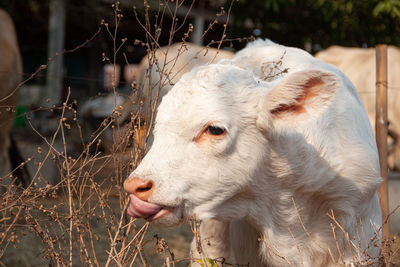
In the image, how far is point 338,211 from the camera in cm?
280

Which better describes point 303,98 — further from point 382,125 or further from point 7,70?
point 7,70

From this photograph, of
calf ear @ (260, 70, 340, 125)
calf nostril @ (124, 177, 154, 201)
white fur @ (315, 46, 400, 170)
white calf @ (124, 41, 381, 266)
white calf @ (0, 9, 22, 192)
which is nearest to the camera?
calf nostril @ (124, 177, 154, 201)

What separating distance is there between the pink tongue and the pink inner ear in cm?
72

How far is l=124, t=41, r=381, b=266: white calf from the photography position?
7.86 feet

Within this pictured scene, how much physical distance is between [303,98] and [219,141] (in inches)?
19.0

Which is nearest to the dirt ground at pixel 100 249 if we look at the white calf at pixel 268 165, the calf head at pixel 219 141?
the white calf at pixel 268 165

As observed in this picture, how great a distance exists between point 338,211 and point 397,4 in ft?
21.8

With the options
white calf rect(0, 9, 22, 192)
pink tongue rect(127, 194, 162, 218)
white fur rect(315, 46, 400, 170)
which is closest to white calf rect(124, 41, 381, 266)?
pink tongue rect(127, 194, 162, 218)

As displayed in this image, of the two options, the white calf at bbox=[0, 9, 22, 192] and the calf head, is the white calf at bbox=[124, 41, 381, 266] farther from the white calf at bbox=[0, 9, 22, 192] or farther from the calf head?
the white calf at bbox=[0, 9, 22, 192]

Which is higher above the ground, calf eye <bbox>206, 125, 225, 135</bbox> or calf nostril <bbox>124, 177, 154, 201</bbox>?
calf eye <bbox>206, 125, 225, 135</bbox>

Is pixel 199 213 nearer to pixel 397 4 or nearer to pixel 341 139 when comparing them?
pixel 341 139

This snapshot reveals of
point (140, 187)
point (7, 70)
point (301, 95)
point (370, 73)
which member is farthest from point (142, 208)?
point (370, 73)

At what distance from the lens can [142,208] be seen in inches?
90.8

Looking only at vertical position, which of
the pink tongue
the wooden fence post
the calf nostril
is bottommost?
the wooden fence post
